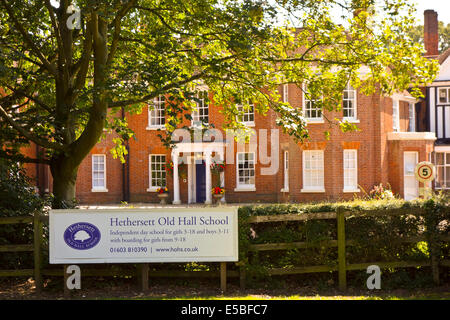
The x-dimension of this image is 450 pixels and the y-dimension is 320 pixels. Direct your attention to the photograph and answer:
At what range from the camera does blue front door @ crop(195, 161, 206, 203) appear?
3017cm

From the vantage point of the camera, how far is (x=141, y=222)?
31.3ft

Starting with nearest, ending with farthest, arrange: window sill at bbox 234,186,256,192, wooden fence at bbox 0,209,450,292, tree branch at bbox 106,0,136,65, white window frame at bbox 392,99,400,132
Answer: wooden fence at bbox 0,209,450,292 < tree branch at bbox 106,0,136,65 < window sill at bbox 234,186,256,192 < white window frame at bbox 392,99,400,132

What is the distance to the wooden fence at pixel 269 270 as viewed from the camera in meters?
9.47

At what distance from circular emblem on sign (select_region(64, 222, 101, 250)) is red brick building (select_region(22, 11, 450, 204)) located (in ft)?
54.2

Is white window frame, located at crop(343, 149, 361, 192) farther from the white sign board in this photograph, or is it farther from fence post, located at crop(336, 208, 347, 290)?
the white sign board

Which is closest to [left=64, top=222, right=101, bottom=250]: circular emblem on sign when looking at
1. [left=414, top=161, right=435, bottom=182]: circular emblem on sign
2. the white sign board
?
the white sign board

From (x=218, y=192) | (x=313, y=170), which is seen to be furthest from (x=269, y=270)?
(x=218, y=192)

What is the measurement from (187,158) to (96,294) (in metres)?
20.9

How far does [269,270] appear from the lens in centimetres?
955

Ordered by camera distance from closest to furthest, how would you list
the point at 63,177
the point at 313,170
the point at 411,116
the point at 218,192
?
the point at 63,177 < the point at 313,170 < the point at 218,192 < the point at 411,116

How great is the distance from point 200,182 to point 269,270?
20844mm

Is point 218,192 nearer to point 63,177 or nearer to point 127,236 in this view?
point 63,177
